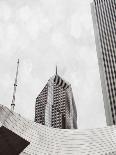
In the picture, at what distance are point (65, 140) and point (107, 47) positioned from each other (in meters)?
90.7

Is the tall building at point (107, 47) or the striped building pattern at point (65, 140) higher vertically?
the tall building at point (107, 47)

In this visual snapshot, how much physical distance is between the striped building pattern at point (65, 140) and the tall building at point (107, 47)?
6040 cm

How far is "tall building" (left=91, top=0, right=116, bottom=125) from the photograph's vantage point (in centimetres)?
11150

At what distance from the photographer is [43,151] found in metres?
38.2

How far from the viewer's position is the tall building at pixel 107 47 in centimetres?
11150

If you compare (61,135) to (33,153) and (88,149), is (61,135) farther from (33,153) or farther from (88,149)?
(33,153)

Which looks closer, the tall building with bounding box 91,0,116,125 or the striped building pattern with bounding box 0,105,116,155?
the striped building pattern with bounding box 0,105,116,155

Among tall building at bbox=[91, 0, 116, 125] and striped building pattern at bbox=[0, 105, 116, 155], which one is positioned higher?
tall building at bbox=[91, 0, 116, 125]

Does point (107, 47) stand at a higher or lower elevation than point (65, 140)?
higher

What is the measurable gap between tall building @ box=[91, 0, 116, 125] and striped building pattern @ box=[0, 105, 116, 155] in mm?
60403

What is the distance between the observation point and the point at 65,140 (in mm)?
43219

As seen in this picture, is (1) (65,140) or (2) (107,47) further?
(2) (107,47)

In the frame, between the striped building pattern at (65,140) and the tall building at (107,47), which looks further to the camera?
the tall building at (107,47)

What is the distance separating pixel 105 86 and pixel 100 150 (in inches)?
2985
